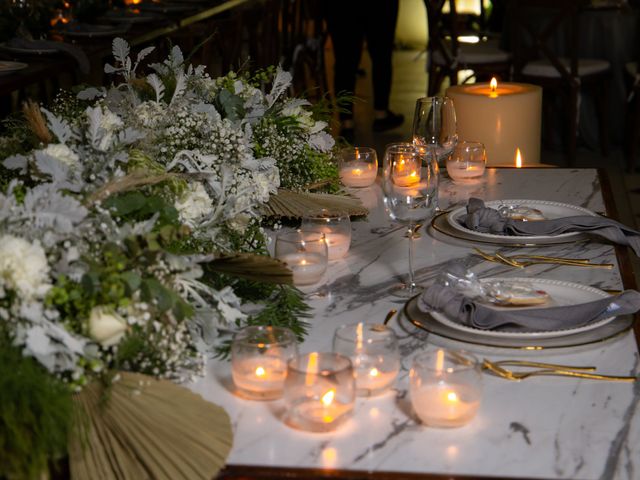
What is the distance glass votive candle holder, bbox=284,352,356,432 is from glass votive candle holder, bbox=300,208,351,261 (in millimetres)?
644

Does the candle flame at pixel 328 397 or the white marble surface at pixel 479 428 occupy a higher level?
the candle flame at pixel 328 397

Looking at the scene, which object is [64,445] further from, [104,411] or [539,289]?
[539,289]

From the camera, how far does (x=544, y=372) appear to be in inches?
52.1

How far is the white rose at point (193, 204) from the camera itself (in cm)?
152

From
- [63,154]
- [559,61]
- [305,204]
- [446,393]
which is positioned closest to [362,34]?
[559,61]

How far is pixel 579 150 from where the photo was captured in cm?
596

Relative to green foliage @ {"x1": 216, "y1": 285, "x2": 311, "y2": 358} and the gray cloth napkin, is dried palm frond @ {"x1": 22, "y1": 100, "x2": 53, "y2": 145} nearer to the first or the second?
green foliage @ {"x1": 216, "y1": 285, "x2": 311, "y2": 358}

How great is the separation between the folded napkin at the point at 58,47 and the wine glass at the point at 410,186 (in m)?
2.70

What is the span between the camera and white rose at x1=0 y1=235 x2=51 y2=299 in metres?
1.16

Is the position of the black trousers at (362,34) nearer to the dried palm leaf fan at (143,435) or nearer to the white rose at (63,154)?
the white rose at (63,154)

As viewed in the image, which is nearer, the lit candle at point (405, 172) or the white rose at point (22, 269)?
the white rose at point (22, 269)

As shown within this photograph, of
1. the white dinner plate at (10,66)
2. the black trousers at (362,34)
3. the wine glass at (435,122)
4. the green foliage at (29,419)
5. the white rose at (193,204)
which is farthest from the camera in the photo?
the black trousers at (362,34)

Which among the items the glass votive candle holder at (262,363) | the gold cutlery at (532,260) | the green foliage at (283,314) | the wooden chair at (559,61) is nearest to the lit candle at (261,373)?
the glass votive candle holder at (262,363)

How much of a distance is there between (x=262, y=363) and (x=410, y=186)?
46 cm
